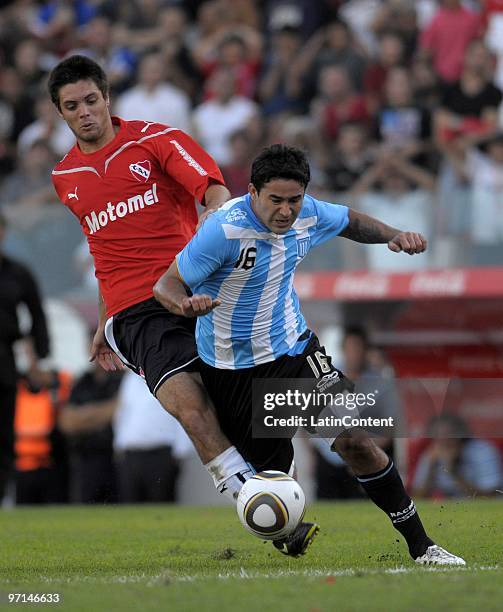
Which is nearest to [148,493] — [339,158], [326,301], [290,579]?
[326,301]

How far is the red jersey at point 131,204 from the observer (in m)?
7.60

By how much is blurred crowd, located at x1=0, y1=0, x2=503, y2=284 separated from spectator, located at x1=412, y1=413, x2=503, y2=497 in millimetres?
1910

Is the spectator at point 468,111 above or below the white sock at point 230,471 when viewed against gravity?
above

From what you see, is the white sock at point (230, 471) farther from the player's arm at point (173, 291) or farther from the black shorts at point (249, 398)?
the player's arm at point (173, 291)

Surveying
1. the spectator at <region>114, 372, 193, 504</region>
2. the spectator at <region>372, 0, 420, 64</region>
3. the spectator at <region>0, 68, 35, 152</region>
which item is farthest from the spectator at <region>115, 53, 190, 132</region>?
the spectator at <region>114, 372, 193, 504</region>

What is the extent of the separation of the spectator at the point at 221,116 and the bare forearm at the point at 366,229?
9.31 meters

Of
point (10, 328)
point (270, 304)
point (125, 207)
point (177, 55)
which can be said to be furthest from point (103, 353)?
point (177, 55)

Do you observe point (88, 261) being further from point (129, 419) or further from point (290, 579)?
point (290, 579)

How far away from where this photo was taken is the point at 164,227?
25.2 ft

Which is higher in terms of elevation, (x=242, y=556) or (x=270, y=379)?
(x=270, y=379)

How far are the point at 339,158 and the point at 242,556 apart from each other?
815cm

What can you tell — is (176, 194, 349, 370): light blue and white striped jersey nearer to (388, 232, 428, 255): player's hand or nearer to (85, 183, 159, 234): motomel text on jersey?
(388, 232, 428, 255): player's hand

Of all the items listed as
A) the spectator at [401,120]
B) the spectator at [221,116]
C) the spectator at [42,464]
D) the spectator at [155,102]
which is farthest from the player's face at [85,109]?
the spectator at [155,102]

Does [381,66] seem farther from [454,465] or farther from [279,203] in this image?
[279,203]
